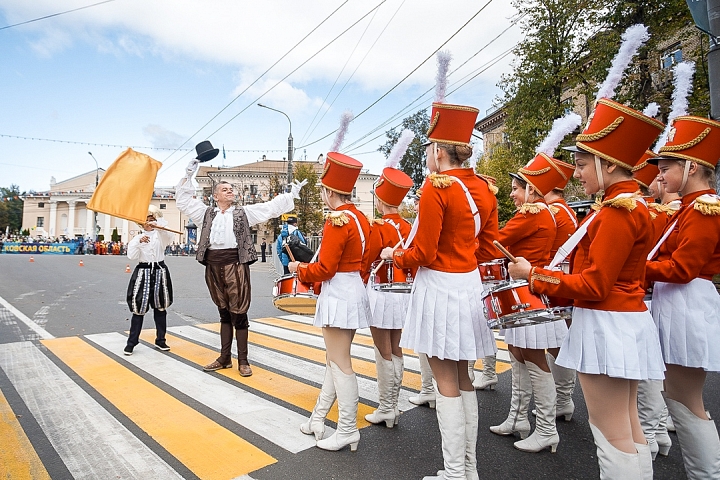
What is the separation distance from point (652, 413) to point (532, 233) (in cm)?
164

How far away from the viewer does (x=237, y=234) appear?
18.1 feet

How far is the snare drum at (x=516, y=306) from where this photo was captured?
2.43 metres

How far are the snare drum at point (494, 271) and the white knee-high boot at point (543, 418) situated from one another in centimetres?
88

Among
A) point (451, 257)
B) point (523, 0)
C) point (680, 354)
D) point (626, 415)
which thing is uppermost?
point (523, 0)

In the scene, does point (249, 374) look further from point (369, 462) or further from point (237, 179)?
point (237, 179)

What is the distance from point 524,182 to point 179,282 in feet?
48.9

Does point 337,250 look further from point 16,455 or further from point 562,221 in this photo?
point 16,455

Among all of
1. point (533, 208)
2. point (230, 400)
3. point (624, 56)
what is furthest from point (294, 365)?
point (624, 56)

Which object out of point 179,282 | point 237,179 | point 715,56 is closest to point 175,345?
point 715,56

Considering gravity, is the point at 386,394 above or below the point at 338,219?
below

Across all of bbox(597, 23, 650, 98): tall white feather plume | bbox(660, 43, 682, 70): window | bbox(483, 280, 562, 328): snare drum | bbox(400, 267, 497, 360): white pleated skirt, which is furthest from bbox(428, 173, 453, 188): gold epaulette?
bbox(660, 43, 682, 70): window

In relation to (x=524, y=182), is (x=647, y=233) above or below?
below

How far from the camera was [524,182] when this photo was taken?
13.5 feet

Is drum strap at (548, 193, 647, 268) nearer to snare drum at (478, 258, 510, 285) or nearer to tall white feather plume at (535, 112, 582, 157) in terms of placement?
snare drum at (478, 258, 510, 285)
